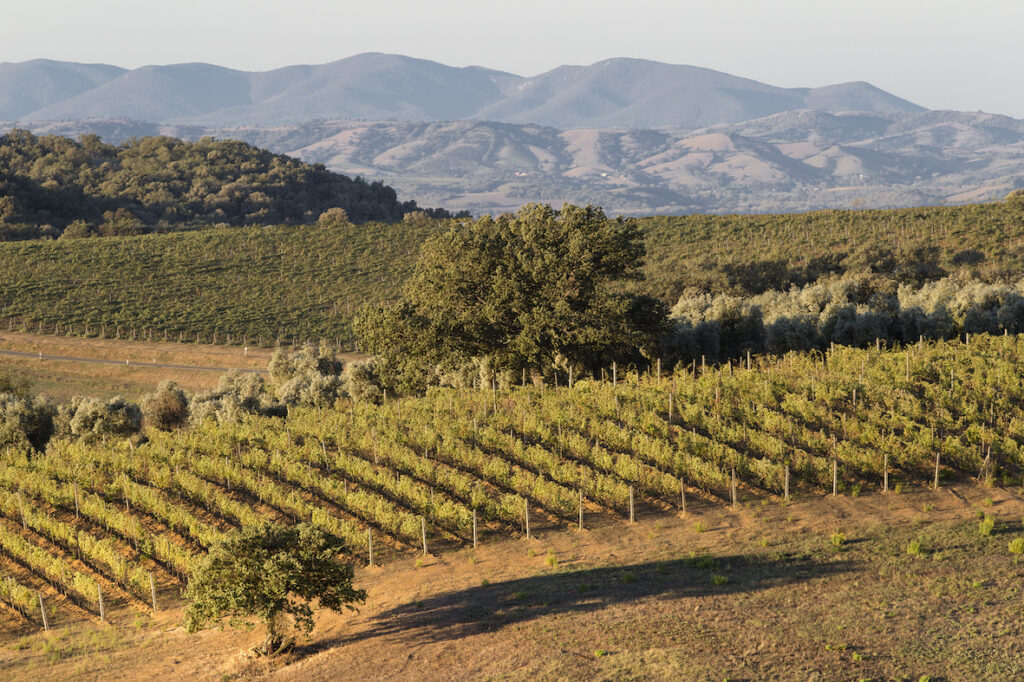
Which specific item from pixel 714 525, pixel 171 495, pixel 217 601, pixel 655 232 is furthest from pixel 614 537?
pixel 655 232

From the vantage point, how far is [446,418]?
125ft

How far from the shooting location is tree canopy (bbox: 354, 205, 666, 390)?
4388cm

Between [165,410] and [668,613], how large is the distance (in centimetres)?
3841

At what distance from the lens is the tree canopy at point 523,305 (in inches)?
1727

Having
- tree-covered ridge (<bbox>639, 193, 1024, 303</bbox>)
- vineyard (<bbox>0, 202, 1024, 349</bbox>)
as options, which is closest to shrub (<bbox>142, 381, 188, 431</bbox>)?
vineyard (<bbox>0, 202, 1024, 349</bbox>)

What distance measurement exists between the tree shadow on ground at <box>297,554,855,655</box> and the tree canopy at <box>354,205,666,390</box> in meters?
19.0

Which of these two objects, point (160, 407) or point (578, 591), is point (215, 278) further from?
point (578, 591)

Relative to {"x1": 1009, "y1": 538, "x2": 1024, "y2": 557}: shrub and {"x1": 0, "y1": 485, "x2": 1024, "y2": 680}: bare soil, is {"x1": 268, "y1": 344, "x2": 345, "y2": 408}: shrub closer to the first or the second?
{"x1": 0, "y1": 485, "x2": 1024, "y2": 680}: bare soil

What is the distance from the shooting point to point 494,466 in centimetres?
3192

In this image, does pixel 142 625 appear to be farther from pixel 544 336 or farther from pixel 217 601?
pixel 544 336

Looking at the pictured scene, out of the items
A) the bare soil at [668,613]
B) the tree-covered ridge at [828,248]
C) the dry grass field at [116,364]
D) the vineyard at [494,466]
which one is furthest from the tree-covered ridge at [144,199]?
the bare soil at [668,613]

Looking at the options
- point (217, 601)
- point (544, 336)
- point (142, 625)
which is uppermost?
point (544, 336)

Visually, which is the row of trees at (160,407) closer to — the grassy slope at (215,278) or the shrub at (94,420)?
the shrub at (94,420)

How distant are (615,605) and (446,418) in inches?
661
